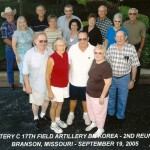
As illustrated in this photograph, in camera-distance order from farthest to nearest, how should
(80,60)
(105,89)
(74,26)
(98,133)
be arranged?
(74,26)
(98,133)
(80,60)
(105,89)

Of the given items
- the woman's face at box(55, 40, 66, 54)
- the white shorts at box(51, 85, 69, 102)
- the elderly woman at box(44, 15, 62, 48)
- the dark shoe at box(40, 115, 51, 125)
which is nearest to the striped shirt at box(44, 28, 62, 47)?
the elderly woman at box(44, 15, 62, 48)

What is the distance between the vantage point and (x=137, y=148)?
5355 mm

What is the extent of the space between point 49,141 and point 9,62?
2.68 metres

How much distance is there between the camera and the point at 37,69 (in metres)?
5.48

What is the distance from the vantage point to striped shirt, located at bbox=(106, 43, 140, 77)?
5.52m

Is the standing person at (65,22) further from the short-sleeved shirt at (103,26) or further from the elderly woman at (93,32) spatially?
the short-sleeved shirt at (103,26)

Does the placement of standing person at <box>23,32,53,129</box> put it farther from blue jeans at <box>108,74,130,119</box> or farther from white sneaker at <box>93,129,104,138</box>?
blue jeans at <box>108,74,130,119</box>

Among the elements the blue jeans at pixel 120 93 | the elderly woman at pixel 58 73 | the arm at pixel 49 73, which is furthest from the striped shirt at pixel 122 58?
the arm at pixel 49 73

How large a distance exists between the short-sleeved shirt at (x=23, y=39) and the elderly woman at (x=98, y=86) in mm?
1984

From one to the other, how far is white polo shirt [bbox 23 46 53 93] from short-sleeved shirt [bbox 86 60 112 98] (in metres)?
0.84

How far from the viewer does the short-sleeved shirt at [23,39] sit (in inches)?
261

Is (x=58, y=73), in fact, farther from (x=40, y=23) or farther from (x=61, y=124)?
(x=40, y=23)

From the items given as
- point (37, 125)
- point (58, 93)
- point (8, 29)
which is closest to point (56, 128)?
point (37, 125)

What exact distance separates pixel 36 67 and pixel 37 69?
0.15 ft
